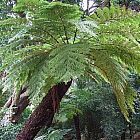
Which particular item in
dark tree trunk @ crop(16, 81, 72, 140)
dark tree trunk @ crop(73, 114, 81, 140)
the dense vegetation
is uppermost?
the dense vegetation

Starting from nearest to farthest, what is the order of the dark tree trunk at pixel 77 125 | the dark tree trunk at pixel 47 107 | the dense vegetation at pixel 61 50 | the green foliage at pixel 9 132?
the dense vegetation at pixel 61 50, the dark tree trunk at pixel 47 107, the green foliage at pixel 9 132, the dark tree trunk at pixel 77 125

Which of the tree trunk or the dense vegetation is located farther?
the tree trunk

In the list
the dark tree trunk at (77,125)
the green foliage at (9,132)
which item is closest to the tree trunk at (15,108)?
the green foliage at (9,132)

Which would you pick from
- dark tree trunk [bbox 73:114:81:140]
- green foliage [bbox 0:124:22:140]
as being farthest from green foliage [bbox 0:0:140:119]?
dark tree trunk [bbox 73:114:81:140]

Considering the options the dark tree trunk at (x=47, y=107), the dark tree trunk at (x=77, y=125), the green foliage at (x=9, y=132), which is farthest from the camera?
the dark tree trunk at (x=77, y=125)

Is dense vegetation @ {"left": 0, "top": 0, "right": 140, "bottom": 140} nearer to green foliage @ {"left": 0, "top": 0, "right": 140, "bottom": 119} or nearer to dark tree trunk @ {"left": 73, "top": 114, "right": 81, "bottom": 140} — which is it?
→ green foliage @ {"left": 0, "top": 0, "right": 140, "bottom": 119}

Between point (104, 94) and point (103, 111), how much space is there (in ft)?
0.65

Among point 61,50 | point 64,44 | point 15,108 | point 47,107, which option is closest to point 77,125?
point 15,108

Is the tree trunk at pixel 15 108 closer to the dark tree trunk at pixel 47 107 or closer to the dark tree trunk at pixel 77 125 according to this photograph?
the dark tree trunk at pixel 77 125

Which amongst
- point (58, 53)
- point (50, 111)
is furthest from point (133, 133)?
point (58, 53)

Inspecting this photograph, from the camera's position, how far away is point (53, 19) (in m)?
1.35

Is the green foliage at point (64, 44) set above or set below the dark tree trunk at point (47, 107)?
above

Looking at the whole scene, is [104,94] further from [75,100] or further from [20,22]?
[20,22]

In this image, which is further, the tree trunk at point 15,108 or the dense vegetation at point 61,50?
the tree trunk at point 15,108
